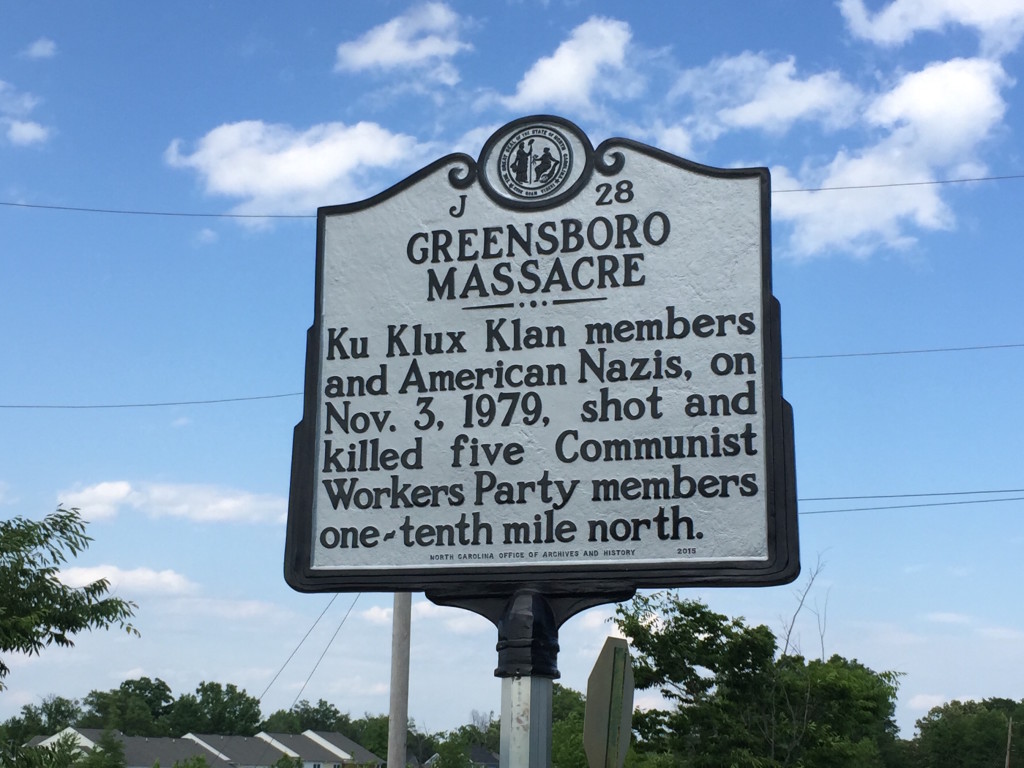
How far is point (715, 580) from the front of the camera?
5777mm

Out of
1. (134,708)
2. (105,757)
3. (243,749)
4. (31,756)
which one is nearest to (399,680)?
(31,756)

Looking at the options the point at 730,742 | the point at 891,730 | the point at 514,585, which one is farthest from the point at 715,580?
the point at 891,730

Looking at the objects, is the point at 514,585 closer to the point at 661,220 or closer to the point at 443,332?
the point at 443,332

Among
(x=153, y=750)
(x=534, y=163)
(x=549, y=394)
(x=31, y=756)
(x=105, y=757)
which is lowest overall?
(x=153, y=750)

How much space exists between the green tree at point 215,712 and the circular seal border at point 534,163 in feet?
345

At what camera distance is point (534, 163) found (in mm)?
6645

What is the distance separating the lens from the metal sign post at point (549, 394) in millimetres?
5883

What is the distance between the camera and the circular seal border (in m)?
6.54

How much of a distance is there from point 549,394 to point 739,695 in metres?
16.7

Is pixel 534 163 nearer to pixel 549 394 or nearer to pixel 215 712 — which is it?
pixel 549 394

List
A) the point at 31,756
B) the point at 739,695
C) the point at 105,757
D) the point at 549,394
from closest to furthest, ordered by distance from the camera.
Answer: the point at 549,394 → the point at 31,756 → the point at 739,695 → the point at 105,757

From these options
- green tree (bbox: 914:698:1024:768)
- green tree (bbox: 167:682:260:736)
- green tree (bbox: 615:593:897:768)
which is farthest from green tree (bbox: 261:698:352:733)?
green tree (bbox: 615:593:897:768)

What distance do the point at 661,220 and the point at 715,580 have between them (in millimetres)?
1907

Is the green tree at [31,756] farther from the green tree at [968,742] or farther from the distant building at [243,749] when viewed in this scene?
the green tree at [968,742]
